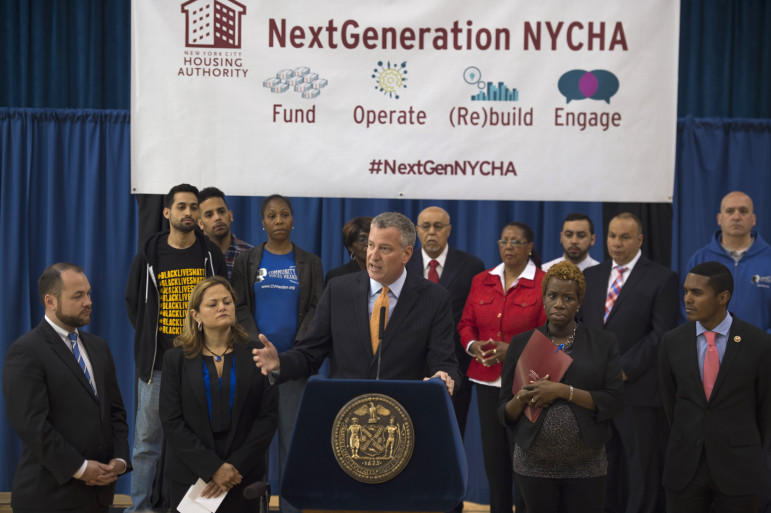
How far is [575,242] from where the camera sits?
494 cm

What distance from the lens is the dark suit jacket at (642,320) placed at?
446 cm

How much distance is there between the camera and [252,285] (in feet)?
15.0

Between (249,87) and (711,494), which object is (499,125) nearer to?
(249,87)

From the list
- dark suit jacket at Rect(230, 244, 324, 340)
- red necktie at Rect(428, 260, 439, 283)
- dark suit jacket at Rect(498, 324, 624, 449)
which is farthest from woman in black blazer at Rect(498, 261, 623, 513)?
dark suit jacket at Rect(230, 244, 324, 340)

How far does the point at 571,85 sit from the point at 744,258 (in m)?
1.47

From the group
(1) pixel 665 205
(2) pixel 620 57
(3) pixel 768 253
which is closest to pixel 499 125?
(2) pixel 620 57

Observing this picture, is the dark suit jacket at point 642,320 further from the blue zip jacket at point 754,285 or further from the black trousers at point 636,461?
the blue zip jacket at point 754,285

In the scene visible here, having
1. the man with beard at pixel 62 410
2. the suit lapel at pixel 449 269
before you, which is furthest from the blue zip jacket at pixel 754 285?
the man with beard at pixel 62 410

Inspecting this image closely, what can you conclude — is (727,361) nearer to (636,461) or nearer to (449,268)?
(636,461)

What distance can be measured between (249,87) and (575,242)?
2.25 m

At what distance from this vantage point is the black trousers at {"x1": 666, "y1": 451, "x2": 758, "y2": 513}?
11.8 feet

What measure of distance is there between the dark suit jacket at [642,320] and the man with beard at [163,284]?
7.26 feet

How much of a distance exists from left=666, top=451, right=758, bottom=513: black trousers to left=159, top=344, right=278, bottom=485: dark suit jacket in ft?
6.21

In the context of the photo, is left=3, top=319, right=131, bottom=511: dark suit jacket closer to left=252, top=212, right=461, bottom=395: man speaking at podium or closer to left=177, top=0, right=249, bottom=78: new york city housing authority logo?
left=252, top=212, right=461, bottom=395: man speaking at podium
